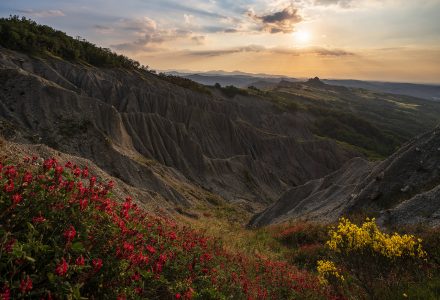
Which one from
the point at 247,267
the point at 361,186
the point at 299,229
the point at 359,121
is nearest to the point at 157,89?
the point at 361,186

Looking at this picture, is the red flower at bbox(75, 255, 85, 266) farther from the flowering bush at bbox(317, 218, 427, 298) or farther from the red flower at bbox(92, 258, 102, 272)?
the flowering bush at bbox(317, 218, 427, 298)

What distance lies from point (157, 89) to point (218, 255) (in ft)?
270

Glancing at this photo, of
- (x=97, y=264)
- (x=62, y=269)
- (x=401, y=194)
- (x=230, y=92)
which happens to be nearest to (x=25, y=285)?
(x=62, y=269)

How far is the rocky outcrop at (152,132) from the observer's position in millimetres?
43344

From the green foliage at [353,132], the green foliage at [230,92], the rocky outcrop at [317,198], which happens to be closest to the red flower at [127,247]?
the rocky outcrop at [317,198]

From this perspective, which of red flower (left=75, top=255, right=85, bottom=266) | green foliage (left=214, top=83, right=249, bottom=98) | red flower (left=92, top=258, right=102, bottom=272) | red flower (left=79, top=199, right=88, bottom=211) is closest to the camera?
red flower (left=75, top=255, right=85, bottom=266)

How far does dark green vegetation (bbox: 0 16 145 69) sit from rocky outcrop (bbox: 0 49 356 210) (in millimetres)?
4104

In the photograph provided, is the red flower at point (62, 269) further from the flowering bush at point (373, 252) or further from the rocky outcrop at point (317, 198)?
the rocky outcrop at point (317, 198)

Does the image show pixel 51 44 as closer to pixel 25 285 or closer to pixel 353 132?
pixel 25 285

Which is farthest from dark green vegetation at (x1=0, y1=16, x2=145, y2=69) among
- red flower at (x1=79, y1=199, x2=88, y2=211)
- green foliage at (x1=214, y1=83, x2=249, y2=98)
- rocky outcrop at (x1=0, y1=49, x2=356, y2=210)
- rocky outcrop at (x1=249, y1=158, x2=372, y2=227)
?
red flower at (x1=79, y1=199, x2=88, y2=211)

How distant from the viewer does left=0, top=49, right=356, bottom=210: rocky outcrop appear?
4334cm

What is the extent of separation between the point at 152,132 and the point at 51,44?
35530 mm

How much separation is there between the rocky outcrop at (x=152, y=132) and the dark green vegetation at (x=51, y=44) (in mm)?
4104

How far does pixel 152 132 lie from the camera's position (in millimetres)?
63375
